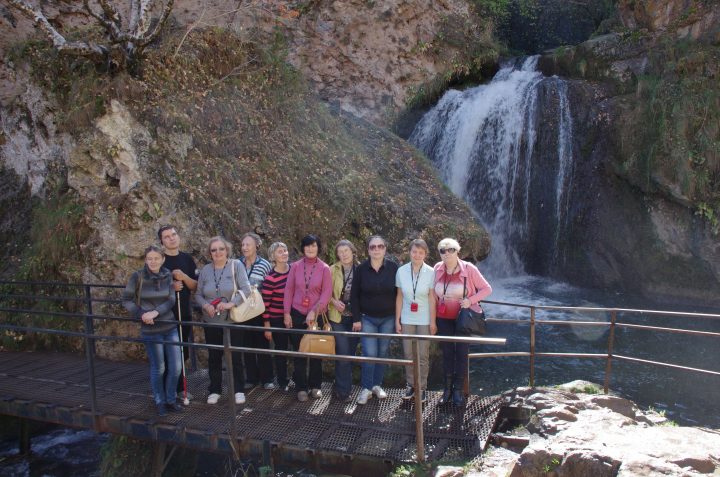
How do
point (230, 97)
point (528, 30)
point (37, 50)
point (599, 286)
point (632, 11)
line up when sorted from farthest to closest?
point (528, 30) < point (632, 11) < point (599, 286) < point (230, 97) < point (37, 50)

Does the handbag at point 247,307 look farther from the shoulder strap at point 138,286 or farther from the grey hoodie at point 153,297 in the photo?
the shoulder strap at point 138,286

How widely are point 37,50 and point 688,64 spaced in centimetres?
1414

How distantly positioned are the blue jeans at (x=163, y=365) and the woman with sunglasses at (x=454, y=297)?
8.72 ft

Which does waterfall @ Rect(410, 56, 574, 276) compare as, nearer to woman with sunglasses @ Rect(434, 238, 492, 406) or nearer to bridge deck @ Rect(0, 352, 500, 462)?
woman with sunglasses @ Rect(434, 238, 492, 406)

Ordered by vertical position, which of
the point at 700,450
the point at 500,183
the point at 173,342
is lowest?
the point at 700,450

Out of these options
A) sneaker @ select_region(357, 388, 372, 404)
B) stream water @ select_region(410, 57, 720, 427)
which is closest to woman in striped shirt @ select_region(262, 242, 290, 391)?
sneaker @ select_region(357, 388, 372, 404)

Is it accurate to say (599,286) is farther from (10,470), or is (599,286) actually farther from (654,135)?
(10,470)

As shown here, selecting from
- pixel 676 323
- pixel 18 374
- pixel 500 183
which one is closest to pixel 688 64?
pixel 500 183

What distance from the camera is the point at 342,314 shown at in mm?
5633

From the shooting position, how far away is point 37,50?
8.63 m

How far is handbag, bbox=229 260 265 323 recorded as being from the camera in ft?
17.4

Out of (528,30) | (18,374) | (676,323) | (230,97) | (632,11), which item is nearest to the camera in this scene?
(18,374)

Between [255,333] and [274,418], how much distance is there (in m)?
0.96

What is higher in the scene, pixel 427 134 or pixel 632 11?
pixel 632 11
